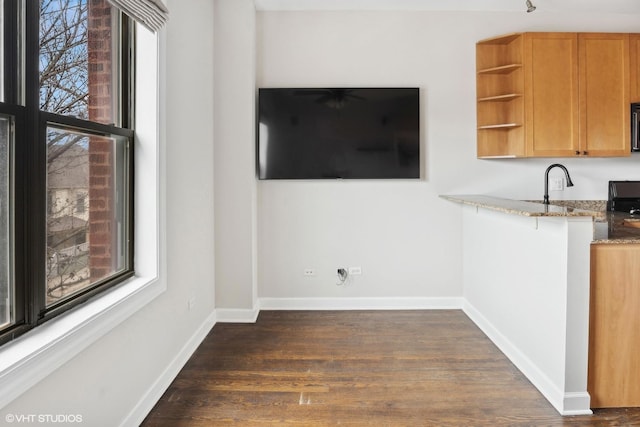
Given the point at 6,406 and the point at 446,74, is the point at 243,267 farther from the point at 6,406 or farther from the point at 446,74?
the point at 446,74

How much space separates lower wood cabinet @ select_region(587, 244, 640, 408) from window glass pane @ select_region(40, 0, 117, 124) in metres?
2.61

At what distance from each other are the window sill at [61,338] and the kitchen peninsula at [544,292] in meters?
2.08

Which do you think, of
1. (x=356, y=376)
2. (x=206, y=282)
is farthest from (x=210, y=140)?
(x=356, y=376)

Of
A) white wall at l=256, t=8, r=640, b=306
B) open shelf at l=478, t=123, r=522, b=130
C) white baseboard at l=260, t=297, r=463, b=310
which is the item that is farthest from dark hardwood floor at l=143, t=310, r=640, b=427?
open shelf at l=478, t=123, r=522, b=130

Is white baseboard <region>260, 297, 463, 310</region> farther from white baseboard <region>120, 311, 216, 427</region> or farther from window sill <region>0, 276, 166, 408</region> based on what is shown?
window sill <region>0, 276, 166, 408</region>

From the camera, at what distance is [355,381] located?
2.23 m

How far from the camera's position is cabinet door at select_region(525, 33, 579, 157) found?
3084 mm

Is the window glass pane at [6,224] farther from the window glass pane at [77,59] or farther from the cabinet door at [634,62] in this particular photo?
the cabinet door at [634,62]

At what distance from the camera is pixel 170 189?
2.26 metres

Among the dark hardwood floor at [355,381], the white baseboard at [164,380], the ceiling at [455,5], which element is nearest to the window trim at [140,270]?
the white baseboard at [164,380]

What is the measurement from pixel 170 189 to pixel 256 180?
1.19 m

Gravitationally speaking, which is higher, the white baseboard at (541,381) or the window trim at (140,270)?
the window trim at (140,270)

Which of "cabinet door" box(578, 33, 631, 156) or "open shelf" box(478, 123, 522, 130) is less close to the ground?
"cabinet door" box(578, 33, 631, 156)

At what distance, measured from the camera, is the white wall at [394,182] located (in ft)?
11.2
